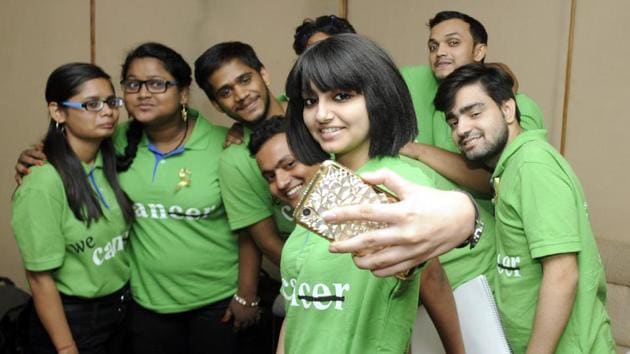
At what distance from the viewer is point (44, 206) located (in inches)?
77.6

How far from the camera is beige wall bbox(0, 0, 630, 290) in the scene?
284 cm

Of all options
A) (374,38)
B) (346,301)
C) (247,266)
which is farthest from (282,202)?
(374,38)

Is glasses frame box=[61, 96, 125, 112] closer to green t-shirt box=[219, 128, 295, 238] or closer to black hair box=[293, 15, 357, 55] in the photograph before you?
green t-shirt box=[219, 128, 295, 238]

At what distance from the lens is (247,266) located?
2293 millimetres

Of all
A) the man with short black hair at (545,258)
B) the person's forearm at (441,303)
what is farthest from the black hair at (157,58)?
the person's forearm at (441,303)

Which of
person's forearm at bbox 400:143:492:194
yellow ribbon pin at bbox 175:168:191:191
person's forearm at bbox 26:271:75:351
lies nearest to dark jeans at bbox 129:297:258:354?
person's forearm at bbox 26:271:75:351

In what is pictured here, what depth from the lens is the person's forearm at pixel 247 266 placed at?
7.50ft

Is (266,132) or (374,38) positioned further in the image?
(374,38)

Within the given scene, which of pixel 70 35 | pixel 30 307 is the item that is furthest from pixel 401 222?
pixel 70 35

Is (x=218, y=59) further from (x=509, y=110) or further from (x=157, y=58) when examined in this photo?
(x=509, y=110)

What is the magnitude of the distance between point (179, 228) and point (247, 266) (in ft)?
0.94

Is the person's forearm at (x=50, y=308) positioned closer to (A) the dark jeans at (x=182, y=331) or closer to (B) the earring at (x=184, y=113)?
(A) the dark jeans at (x=182, y=331)

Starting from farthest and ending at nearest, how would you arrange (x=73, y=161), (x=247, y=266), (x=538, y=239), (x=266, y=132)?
1. (x=247, y=266)
2. (x=73, y=161)
3. (x=266, y=132)
4. (x=538, y=239)

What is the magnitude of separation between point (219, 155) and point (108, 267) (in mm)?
543
